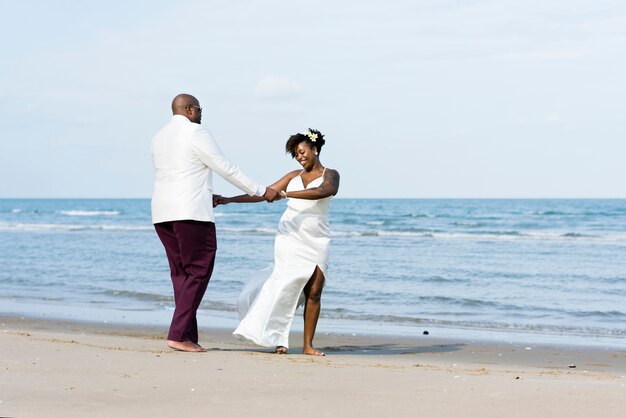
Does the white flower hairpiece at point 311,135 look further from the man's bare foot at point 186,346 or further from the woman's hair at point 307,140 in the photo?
the man's bare foot at point 186,346

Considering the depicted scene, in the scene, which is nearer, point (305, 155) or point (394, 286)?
point (305, 155)

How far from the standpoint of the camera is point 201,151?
6.29 m

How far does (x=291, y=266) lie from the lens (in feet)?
22.3

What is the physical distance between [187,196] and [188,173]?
0.17 metres

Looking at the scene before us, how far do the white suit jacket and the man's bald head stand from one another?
0.08m

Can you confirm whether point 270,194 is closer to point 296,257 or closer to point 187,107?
point 296,257

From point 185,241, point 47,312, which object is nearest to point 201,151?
point 185,241

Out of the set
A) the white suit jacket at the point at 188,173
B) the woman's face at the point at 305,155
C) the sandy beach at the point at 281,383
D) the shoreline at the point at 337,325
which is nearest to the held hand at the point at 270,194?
the white suit jacket at the point at 188,173

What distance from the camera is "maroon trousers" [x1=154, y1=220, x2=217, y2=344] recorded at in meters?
6.35

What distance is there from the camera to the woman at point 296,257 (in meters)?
6.73

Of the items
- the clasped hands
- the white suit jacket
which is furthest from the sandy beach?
the clasped hands

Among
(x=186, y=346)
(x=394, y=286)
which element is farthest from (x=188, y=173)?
(x=394, y=286)

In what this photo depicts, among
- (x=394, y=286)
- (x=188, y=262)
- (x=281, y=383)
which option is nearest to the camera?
(x=281, y=383)

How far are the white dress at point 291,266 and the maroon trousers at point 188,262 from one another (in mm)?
468
